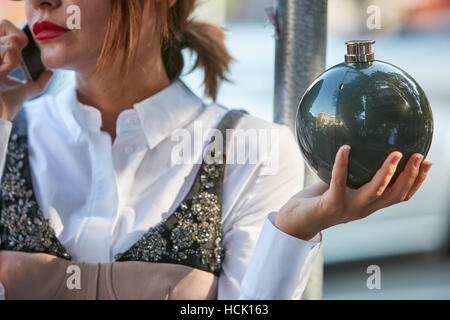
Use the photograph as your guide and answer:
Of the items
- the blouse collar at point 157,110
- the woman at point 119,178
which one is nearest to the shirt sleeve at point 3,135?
the woman at point 119,178

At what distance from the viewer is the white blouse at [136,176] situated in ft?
3.97

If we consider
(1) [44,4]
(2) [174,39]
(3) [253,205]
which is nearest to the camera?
(1) [44,4]

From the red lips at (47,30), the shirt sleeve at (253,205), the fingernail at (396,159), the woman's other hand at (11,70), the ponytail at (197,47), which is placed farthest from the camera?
the ponytail at (197,47)

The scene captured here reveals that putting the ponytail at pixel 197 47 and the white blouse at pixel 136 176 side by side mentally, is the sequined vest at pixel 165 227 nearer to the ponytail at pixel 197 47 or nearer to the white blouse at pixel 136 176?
the white blouse at pixel 136 176

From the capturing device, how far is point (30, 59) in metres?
1.33

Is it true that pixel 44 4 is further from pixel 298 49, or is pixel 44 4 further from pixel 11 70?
pixel 298 49

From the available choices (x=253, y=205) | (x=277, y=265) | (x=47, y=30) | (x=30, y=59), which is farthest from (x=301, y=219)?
(x=30, y=59)

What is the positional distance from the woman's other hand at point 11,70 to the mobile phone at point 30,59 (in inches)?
0.9

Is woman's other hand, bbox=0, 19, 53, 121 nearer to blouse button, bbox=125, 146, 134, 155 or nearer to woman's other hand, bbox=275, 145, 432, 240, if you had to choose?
blouse button, bbox=125, 146, 134, 155

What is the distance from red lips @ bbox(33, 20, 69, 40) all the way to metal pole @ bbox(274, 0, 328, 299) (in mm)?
397

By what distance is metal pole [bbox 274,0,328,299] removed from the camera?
1.21 meters

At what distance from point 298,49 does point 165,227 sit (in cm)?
40
